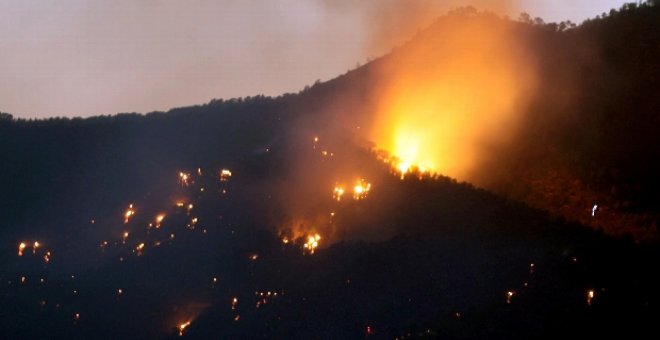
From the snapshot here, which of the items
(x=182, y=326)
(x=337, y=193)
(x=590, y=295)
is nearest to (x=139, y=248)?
(x=182, y=326)

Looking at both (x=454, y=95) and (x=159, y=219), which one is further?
(x=454, y=95)

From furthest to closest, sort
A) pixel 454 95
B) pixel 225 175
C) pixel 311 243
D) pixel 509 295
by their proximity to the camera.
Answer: pixel 454 95 → pixel 225 175 → pixel 311 243 → pixel 509 295

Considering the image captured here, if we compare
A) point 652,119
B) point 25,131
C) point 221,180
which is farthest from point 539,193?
point 25,131

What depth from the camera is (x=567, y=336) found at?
11.6 metres

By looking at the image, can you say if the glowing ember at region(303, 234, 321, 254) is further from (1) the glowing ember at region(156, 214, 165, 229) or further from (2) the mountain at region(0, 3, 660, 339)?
(1) the glowing ember at region(156, 214, 165, 229)

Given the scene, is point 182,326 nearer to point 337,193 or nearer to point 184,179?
point 337,193

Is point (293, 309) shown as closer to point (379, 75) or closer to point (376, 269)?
point (376, 269)

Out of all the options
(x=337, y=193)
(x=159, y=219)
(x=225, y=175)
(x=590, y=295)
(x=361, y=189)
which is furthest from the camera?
(x=225, y=175)

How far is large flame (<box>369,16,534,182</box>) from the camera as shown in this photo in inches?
730

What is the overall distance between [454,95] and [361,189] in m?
4.88

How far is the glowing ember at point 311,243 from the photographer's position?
15.3 metres

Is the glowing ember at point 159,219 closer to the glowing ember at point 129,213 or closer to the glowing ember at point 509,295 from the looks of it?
the glowing ember at point 129,213

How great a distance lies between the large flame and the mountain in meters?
0.16

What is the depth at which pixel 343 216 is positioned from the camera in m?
15.6
